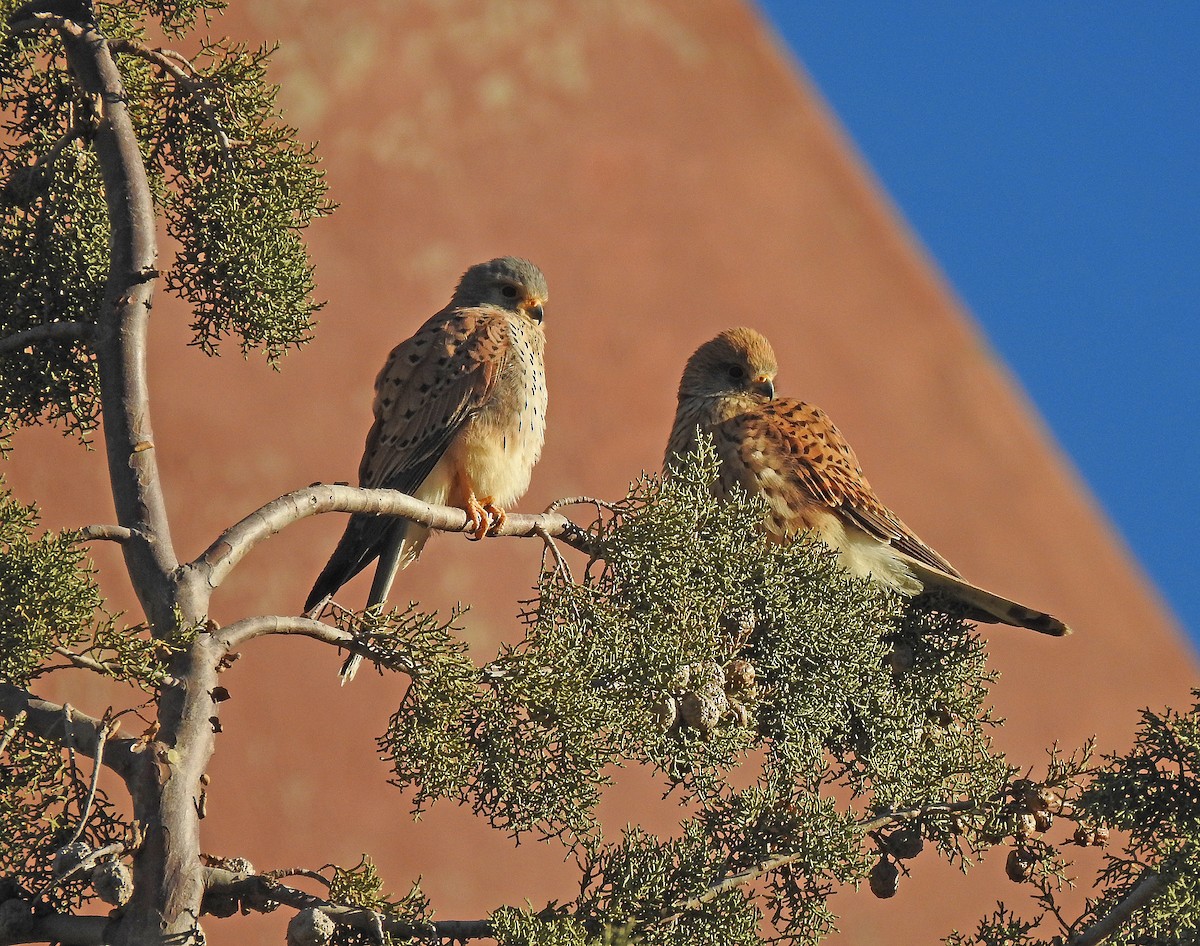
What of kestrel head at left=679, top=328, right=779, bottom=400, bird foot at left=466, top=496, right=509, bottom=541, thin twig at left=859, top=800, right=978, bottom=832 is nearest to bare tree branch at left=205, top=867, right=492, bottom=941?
thin twig at left=859, top=800, right=978, bottom=832

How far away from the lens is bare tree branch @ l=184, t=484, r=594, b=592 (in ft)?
5.88

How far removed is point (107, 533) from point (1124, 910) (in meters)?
1.46

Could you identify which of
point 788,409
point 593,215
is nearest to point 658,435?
point 593,215

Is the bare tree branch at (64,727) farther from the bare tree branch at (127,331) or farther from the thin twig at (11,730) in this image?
the bare tree branch at (127,331)

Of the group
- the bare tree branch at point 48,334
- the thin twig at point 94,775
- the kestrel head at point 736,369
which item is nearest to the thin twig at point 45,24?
the bare tree branch at point 48,334

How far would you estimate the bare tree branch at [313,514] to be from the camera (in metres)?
1.79

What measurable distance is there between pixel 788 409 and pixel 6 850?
199 cm

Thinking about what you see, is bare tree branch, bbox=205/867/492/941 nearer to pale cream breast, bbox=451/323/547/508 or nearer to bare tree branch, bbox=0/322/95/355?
bare tree branch, bbox=0/322/95/355

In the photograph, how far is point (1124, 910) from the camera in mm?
1840

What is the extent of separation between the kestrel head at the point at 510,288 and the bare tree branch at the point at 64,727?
157cm

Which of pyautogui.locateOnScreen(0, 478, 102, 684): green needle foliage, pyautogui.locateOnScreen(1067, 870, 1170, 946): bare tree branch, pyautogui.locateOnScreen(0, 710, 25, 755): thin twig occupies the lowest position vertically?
pyautogui.locateOnScreen(1067, 870, 1170, 946): bare tree branch

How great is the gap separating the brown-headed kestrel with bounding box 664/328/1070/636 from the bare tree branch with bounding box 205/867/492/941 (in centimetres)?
127

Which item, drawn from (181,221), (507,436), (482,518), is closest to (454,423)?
(507,436)

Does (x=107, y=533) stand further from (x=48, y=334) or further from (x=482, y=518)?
(x=482, y=518)
